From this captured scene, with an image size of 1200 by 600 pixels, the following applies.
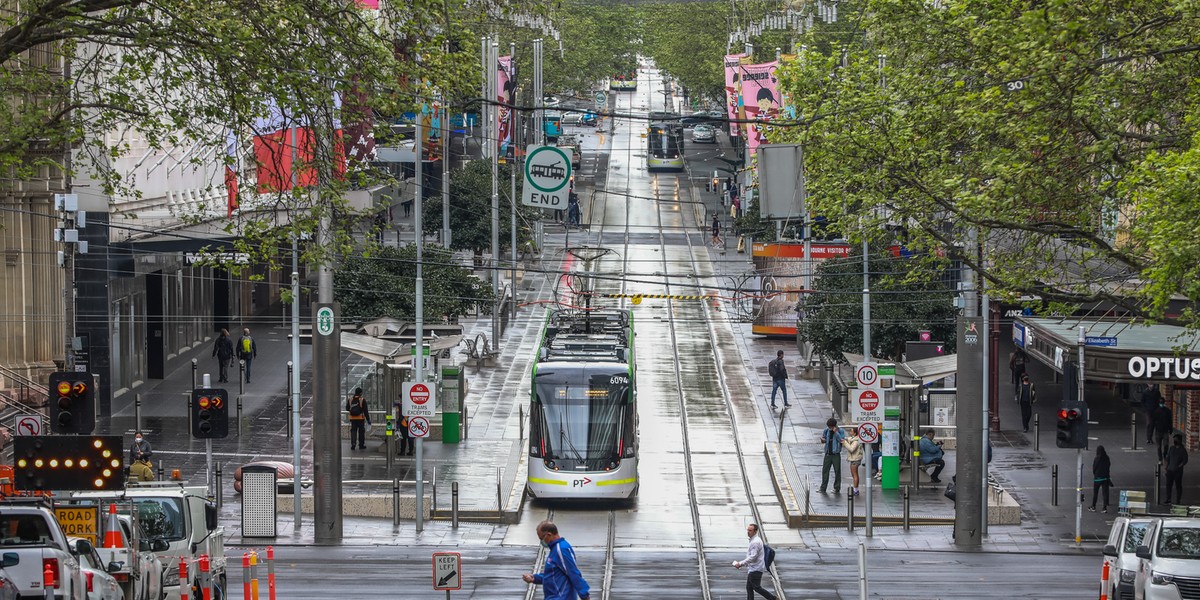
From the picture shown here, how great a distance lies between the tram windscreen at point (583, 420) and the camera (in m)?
33.1

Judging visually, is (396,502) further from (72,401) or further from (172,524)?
(172,524)

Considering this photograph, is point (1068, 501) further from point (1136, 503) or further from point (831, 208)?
point (831, 208)

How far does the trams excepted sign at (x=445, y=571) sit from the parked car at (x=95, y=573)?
11.8ft

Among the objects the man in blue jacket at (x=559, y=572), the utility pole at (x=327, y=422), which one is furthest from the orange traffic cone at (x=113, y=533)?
the utility pole at (x=327, y=422)

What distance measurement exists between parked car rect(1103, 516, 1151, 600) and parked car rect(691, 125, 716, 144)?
92.7m

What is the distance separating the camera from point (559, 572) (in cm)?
1584

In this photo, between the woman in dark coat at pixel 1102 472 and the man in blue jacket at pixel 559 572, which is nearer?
the man in blue jacket at pixel 559 572

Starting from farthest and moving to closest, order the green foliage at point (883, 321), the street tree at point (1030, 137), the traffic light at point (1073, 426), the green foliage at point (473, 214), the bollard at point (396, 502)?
1. the green foliage at point (473, 214)
2. the green foliage at point (883, 321)
3. the bollard at point (396, 502)
4. the traffic light at point (1073, 426)
5. the street tree at point (1030, 137)

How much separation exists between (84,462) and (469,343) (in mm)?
32661

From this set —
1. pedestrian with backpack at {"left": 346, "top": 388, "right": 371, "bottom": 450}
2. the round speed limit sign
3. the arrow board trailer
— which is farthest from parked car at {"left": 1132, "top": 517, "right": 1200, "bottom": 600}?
pedestrian with backpack at {"left": 346, "top": 388, "right": 371, "bottom": 450}

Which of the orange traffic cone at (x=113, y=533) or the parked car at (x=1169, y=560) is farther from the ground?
the orange traffic cone at (x=113, y=533)

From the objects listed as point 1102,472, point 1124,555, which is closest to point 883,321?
point 1102,472

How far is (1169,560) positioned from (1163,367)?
12.5 meters

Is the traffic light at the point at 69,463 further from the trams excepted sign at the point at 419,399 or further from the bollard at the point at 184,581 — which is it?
the trams excepted sign at the point at 419,399
